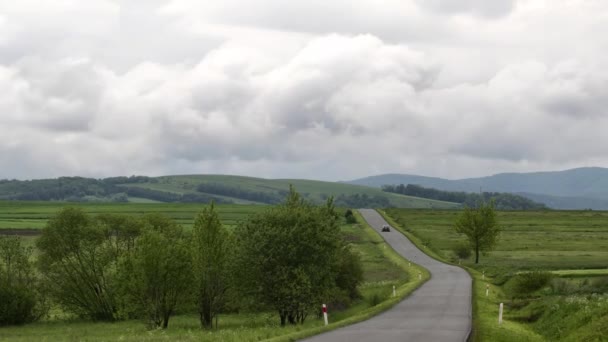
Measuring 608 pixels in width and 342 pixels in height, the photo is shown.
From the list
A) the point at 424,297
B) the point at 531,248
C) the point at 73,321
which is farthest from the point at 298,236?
the point at 531,248

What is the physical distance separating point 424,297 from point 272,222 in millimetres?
12860

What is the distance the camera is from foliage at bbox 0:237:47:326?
2808 inches

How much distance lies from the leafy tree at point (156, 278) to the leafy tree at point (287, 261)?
7720 millimetres

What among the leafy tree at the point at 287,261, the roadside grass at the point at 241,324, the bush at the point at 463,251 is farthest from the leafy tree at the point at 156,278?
the bush at the point at 463,251

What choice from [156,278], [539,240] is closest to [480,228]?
[539,240]

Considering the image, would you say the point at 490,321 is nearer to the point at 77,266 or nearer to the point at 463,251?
the point at 77,266

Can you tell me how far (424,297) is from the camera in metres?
54.2

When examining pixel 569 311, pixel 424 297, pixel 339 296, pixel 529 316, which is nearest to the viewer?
pixel 569 311

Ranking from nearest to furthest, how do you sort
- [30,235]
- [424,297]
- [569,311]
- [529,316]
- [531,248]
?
1. [569,311]
2. [529,316]
3. [424,297]
4. [531,248]
5. [30,235]

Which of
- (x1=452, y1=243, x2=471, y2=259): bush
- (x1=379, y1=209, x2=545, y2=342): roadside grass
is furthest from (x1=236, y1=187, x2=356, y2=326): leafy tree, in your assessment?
(x1=452, y1=243, x2=471, y2=259): bush

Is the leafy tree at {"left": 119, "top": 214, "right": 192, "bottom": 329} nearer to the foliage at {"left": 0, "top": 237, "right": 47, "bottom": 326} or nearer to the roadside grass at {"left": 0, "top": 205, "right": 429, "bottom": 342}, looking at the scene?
the roadside grass at {"left": 0, "top": 205, "right": 429, "bottom": 342}

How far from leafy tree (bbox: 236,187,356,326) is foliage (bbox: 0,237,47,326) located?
27.6 m

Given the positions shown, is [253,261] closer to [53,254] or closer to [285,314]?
[285,314]

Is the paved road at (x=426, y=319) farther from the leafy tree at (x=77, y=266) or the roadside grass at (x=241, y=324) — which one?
the leafy tree at (x=77, y=266)
